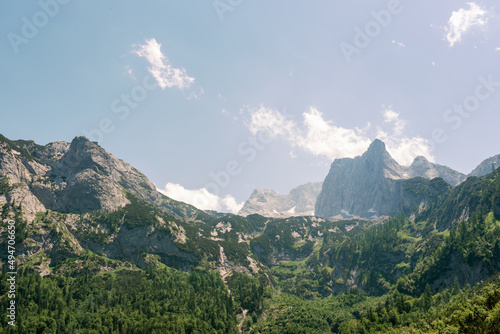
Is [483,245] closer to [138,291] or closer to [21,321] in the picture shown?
[138,291]

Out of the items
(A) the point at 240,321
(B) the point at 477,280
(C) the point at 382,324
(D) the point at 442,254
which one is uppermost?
(D) the point at 442,254

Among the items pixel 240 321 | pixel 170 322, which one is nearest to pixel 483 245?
pixel 240 321

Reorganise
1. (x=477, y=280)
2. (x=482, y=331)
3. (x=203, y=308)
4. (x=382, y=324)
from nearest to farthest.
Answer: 1. (x=482, y=331)
2. (x=382, y=324)
3. (x=477, y=280)
4. (x=203, y=308)

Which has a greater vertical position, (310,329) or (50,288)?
(50,288)

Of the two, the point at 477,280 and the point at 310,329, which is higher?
the point at 477,280

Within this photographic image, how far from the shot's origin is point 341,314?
18400 centimetres

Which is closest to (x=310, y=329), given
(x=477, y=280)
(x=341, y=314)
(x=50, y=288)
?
(x=341, y=314)

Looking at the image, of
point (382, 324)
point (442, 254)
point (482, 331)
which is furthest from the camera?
point (442, 254)

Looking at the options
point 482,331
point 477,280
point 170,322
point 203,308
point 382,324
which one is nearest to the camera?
point 482,331

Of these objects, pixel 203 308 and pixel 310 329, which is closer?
pixel 310 329

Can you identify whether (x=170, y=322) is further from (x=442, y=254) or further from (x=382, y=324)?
(x=442, y=254)

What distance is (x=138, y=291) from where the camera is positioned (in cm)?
18938

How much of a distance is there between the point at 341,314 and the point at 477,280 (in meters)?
89.3

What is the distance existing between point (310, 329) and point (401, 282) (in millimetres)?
86021
